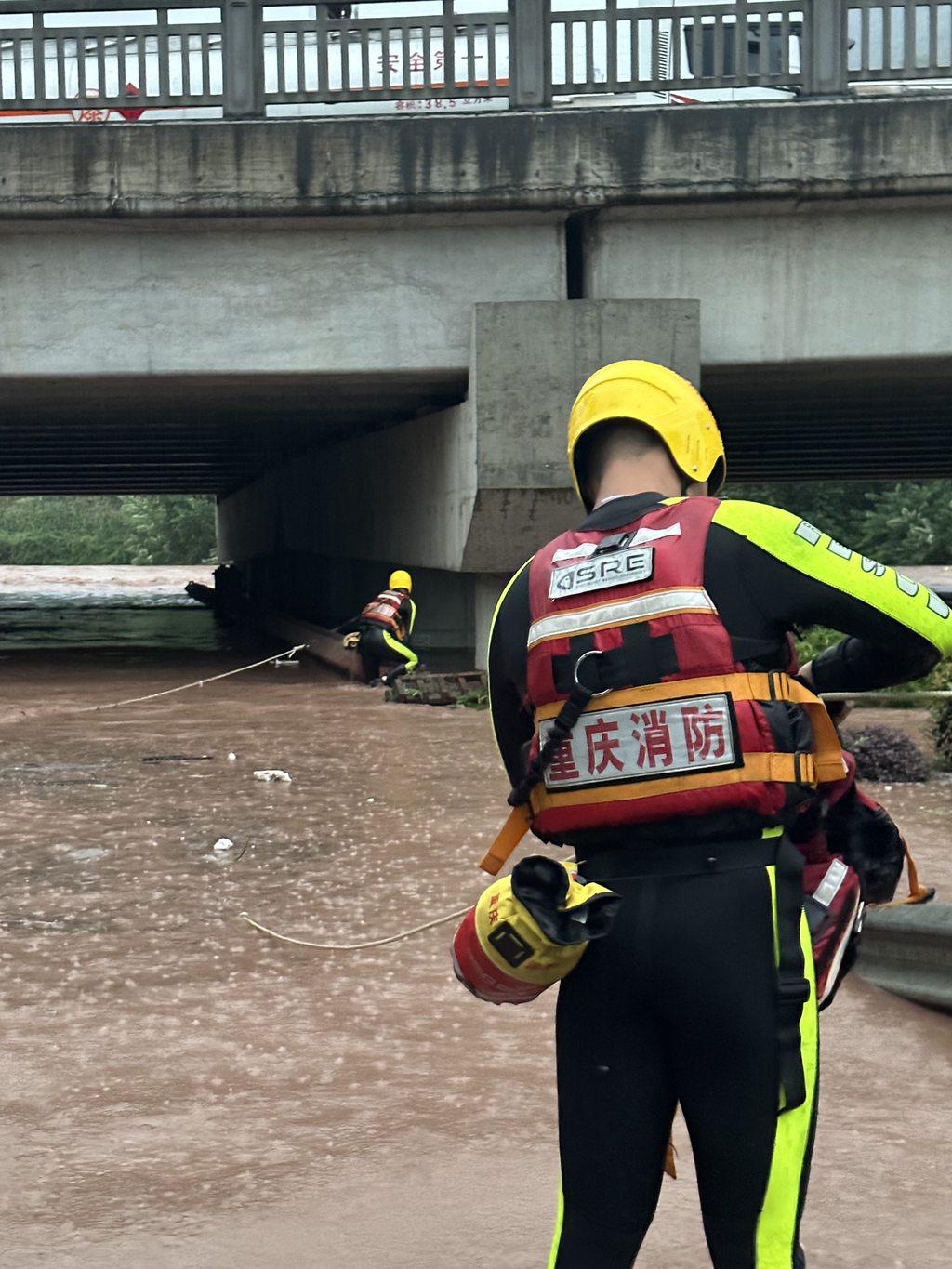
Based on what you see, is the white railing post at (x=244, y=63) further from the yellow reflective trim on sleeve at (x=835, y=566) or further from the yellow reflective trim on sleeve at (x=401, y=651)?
the yellow reflective trim on sleeve at (x=835, y=566)

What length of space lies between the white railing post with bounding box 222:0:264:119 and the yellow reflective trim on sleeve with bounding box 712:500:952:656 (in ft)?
39.8

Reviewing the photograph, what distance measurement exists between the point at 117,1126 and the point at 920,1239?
2153mm

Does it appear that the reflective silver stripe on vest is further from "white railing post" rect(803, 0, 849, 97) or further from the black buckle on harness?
"white railing post" rect(803, 0, 849, 97)

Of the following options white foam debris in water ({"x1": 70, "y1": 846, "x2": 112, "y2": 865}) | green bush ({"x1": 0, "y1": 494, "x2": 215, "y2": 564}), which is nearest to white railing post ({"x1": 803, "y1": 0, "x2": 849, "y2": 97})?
white foam debris in water ({"x1": 70, "y1": 846, "x2": 112, "y2": 865})

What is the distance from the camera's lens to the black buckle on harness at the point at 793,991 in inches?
97.1

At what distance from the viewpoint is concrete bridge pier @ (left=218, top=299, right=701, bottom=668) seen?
13.2m

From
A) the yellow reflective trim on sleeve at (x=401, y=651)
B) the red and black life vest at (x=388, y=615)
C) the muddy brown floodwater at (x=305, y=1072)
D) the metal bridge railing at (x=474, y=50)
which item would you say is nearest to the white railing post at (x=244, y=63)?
the metal bridge railing at (x=474, y=50)

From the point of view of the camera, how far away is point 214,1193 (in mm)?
3734

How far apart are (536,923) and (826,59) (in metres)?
12.4

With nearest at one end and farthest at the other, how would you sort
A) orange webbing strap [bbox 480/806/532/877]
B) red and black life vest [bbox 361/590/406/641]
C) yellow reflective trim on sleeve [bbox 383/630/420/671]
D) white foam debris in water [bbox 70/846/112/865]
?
orange webbing strap [bbox 480/806/532/877], white foam debris in water [bbox 70/846/112/865], yellow reflective trim on sleeve [bbox 383/630/420/671], red and black life vest [bbox 361/590/406/641]

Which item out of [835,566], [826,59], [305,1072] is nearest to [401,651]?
[826,59]

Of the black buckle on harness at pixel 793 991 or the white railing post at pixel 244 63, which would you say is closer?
the black buckle on harness at pixel 793 991

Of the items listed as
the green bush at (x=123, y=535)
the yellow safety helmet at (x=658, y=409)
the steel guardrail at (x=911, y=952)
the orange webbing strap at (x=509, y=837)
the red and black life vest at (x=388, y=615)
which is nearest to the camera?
the yellow safety helmet at (x=658, y=409)

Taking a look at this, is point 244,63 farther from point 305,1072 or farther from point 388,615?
point 305,1072
